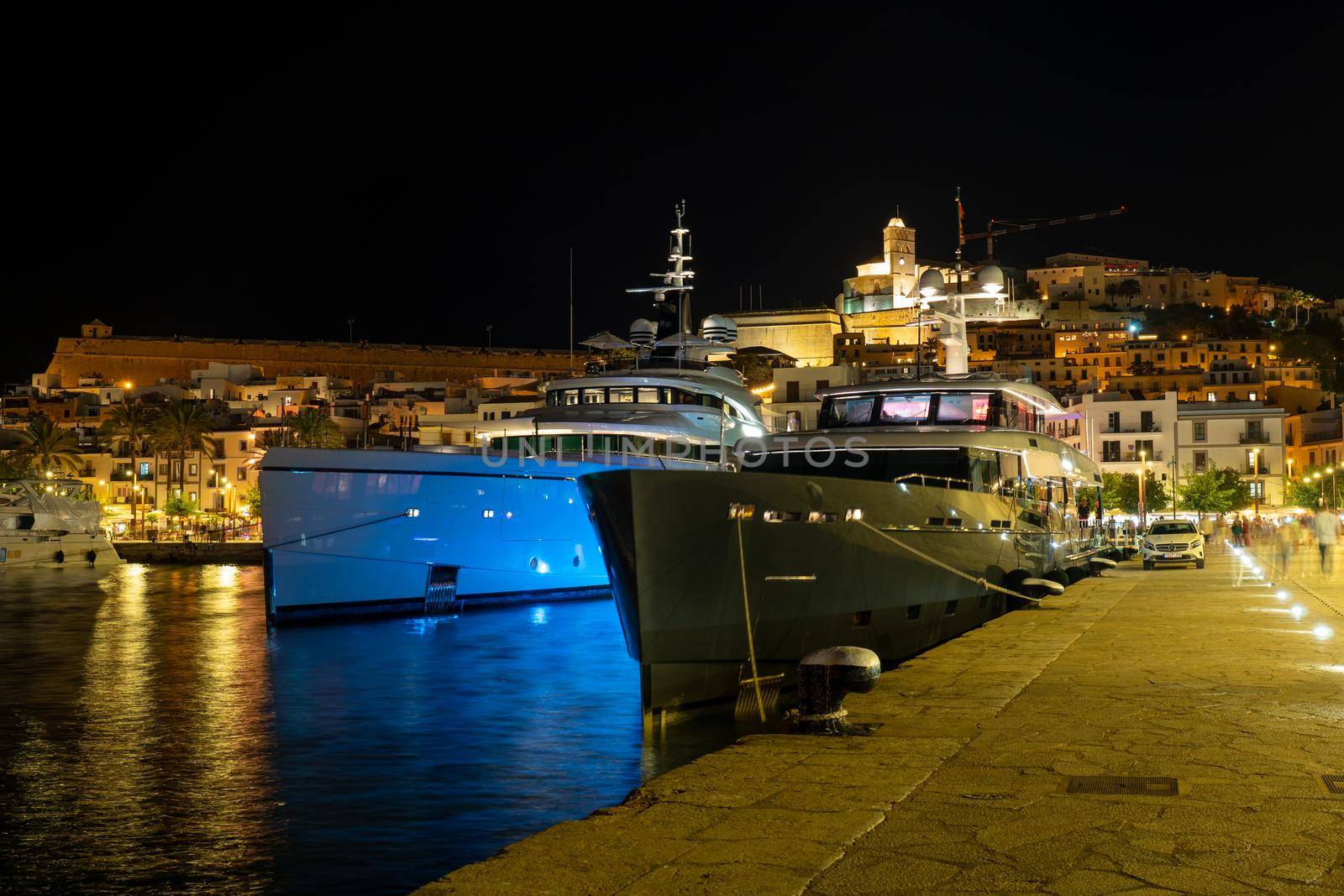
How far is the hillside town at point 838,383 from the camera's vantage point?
7294cm

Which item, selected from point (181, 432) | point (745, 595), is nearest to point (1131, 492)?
point (181, 432)

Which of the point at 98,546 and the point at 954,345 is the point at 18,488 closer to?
the point at 98,546

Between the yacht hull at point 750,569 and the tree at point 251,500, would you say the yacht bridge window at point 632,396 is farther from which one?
the tree at point 251,500

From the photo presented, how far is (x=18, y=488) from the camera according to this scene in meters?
55.5

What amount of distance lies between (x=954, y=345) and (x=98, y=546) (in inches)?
1637

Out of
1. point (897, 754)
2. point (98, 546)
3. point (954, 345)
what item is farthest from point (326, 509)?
point (98, 546)

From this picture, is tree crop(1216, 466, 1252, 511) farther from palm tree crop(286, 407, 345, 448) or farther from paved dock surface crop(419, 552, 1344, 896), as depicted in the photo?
paved dock surface crop(419, 552, 1344, 896)

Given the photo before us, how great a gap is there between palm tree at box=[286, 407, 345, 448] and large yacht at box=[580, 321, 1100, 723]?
198ft

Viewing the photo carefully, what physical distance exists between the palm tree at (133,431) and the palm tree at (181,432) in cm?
138

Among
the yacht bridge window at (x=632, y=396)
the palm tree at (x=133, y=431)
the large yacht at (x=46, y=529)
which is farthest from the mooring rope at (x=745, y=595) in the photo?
the palm tree at (x=133, y=431)

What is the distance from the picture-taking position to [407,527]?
26672 millimetres

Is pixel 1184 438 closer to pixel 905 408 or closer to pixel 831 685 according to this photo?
pixel 905 408

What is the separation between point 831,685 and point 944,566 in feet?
27.6

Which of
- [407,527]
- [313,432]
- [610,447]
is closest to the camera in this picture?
[407,527]
